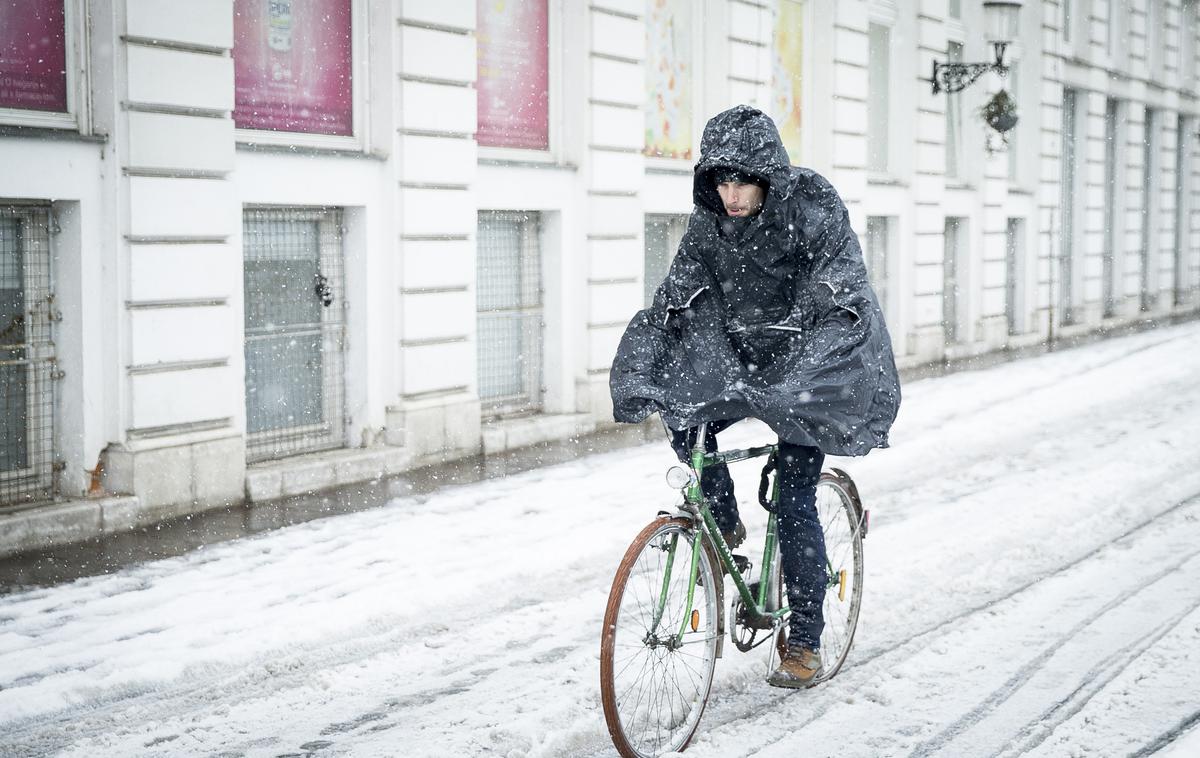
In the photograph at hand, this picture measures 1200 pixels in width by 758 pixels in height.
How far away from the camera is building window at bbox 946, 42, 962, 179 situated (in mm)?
19562

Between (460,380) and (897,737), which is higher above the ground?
(460,380)

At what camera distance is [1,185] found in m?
7.76

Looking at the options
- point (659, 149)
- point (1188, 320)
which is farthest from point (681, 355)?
point (1188, 320)

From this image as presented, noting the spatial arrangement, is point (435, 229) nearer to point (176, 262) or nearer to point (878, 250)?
point (176, 262)

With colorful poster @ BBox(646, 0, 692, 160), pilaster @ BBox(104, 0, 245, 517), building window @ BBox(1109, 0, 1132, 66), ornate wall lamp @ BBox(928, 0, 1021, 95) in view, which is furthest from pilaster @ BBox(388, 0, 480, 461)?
building window @ BBox(1109, 0, 1132, 66)

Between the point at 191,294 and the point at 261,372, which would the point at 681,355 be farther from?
the point at 261,372

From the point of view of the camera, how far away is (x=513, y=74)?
39.1 ft

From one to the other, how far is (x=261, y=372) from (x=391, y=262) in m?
1.37

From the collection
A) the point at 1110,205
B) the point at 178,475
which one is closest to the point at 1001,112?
the point at 1110,205

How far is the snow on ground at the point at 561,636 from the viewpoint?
456cm

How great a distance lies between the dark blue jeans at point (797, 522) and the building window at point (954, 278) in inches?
628

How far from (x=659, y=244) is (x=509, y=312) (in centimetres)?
262

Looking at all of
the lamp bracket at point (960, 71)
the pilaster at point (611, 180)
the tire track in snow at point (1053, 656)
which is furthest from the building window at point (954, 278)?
the tire track in snow at point (1053, 656)

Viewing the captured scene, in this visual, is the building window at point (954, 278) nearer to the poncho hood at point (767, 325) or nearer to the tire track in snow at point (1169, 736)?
the tire track in snow at point (1169, 736)
